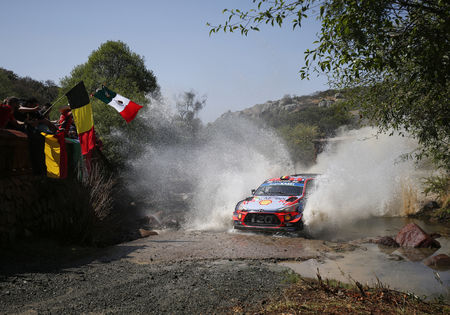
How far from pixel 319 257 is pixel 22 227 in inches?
243

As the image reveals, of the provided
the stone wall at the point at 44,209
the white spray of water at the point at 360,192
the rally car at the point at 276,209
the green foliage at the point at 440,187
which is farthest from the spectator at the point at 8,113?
the green foliage at the point at 440,187

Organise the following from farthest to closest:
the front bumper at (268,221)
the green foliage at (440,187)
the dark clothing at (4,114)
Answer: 1. the green foliage at (440,187)
2. the front bumper at (268,221)
3. the dark clothing at (4,114)

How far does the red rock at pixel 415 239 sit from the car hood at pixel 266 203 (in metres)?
2.83

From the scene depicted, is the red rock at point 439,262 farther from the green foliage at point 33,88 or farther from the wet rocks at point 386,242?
the green foliage at point 33,88

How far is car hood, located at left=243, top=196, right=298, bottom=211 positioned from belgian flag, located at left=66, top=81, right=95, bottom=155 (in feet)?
15.7

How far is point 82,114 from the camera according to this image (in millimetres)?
9398

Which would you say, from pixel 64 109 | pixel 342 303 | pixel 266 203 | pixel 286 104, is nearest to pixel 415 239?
pixel 266 203

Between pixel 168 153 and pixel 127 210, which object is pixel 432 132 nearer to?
pixel 127 210

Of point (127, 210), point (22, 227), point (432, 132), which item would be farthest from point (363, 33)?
point (127, 210)

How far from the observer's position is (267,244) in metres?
7.98

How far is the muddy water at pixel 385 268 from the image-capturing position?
5195mm

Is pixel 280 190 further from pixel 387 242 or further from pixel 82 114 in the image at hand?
pixel 82 114

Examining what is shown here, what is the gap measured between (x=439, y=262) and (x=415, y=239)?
4.84 feet

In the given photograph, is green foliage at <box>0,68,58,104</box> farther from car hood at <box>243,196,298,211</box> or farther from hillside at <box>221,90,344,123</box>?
hillside at <box>221,90,344,123</box>
